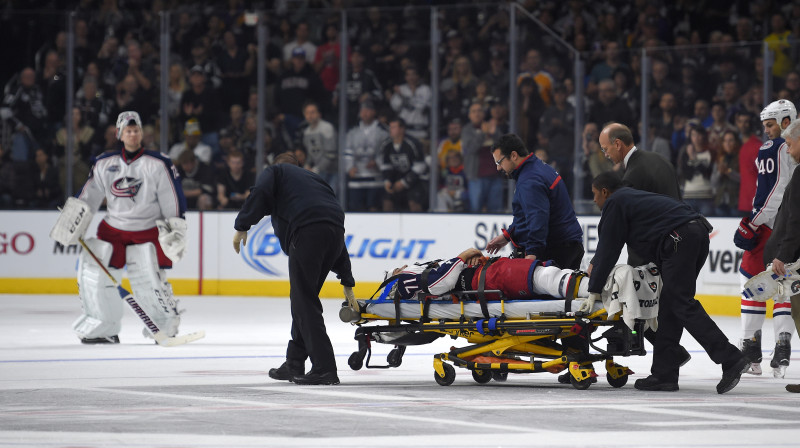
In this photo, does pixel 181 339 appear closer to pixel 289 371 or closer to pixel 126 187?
pixel 126 187

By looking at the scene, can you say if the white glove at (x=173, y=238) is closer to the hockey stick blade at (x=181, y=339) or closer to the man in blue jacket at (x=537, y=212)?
the hockey stick blade at (x=181, y=339)

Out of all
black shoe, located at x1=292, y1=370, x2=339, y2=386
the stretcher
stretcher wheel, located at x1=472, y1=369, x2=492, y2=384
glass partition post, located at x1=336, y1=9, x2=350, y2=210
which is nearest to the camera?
the stretcher

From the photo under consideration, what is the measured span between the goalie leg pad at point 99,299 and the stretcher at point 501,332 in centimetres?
334

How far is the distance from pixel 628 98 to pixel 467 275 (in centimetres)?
736

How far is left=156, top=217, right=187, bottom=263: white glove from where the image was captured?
11078 millimetres

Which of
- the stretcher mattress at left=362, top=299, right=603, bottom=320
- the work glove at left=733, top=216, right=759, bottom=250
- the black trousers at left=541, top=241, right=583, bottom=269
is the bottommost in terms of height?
the stretcher mattress at left=362, top=299, right=603, bottom=320

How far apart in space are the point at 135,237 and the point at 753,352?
194 inches

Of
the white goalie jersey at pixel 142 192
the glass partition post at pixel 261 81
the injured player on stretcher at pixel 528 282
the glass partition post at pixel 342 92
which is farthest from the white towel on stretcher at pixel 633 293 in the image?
the glass partition post at pixel 261 81

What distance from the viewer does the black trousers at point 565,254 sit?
8.77m

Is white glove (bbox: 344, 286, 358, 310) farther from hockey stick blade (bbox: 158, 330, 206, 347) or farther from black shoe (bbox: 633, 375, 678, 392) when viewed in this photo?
hockey stick blade (bbox: 158, 330, 206, 347)

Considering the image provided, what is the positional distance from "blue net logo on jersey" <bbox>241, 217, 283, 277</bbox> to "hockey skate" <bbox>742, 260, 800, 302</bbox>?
8689 mm

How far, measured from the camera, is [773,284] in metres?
8.17

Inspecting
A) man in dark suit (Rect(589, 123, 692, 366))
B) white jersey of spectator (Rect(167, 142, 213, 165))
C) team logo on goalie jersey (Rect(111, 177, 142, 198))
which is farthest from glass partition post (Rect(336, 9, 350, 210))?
man in dark suit (Rect(589, 123, 692, 366))

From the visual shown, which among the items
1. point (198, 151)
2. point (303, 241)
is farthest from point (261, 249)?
point (303, 241)
